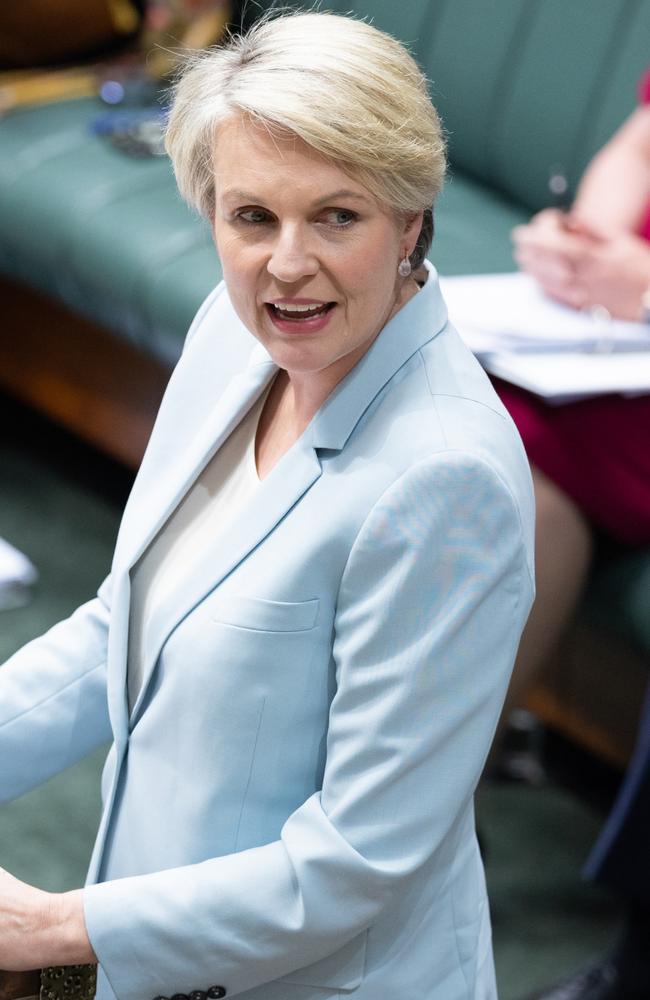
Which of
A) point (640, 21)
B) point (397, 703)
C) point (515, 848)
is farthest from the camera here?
point (640, 21)

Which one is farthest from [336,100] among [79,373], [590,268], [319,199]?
[79,373]

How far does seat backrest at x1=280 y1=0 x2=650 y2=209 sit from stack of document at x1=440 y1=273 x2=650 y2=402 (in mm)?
730

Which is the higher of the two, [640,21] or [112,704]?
[640,21]

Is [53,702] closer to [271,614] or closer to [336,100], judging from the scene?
[271,614]

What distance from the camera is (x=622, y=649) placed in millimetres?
2352

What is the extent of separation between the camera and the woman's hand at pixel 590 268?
2.16 metres

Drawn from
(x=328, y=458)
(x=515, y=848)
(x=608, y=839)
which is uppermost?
(x=328, y=458)

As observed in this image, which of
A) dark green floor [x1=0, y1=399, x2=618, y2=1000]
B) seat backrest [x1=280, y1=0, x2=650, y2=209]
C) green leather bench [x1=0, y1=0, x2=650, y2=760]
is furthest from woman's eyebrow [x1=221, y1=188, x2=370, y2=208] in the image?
seat backrest [x1=280, y1=0, x2=650, y2=209]

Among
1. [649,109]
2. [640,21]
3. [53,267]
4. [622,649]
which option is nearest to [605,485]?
[622,649]

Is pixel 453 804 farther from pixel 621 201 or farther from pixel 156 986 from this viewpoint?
pixel 621 201

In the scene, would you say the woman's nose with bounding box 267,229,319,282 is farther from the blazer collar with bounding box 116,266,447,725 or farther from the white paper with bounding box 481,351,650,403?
the white paper with bounding box 481,351,650,403

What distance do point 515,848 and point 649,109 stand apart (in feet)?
3.96

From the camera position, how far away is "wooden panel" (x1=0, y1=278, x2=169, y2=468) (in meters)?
3.04

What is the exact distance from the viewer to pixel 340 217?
3.46ft
